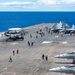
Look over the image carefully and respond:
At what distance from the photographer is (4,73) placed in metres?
54.4

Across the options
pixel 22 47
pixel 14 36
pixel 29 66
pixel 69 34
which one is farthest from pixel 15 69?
pixel 69 34

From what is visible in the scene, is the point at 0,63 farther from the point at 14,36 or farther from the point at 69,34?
the point at 69,34

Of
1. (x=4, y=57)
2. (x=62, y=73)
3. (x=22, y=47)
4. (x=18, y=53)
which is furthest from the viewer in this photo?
(x=22, y=47)

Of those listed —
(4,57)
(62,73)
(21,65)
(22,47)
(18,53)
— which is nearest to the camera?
(62,73)

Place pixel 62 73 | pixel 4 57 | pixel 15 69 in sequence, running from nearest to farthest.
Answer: pixel 62 73, pixel 15 69, pixel 4 57

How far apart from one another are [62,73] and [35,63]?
12279mm

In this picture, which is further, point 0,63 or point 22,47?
point 22,47

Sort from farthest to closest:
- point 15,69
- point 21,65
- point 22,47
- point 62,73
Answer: point 22,47 → point 21,65 → point 15,69 → point 62,73

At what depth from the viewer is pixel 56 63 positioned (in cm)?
6341

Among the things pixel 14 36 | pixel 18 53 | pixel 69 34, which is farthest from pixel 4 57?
pixel 69 34

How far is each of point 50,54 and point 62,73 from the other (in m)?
22.6

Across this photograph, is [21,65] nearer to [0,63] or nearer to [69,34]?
[0,63]

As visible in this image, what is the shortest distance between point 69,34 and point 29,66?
71.5 metres

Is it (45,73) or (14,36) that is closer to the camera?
(45,73)
